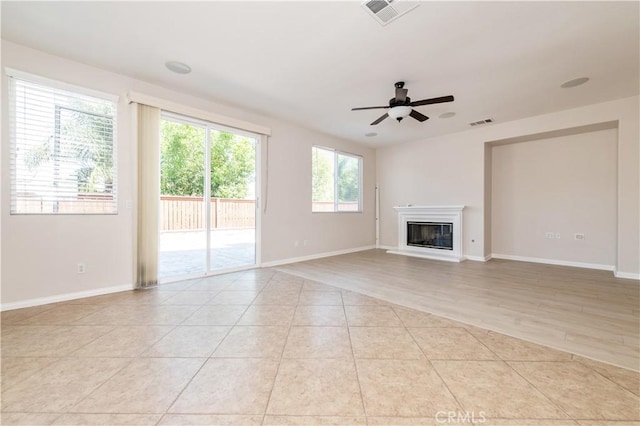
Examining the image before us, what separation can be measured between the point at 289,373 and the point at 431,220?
5.23m

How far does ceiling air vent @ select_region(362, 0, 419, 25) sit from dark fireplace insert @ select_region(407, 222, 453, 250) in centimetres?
458

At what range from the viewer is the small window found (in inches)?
228

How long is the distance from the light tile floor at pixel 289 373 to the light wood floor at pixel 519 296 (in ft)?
0.94

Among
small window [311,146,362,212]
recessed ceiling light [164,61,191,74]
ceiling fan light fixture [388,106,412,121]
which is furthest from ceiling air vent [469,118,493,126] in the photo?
recessed ceiling light [164,61,191,74]

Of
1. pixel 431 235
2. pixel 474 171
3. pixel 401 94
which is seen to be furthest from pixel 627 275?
pixel 401 94

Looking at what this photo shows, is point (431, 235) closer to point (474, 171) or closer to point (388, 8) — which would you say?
point (474, 171)

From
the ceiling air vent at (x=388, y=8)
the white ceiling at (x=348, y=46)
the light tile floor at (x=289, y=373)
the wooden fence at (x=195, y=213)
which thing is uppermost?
the white ceiling at (x=348, y=46)

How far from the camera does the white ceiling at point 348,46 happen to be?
2213 mm

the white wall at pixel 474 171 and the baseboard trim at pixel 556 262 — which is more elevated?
the white wall at pixel 474 171

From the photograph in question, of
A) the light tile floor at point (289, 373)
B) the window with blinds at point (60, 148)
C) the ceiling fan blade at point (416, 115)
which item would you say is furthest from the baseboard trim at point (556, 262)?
the window with blinds at point (60, 148)

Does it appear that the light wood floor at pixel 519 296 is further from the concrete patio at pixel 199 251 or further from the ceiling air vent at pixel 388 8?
the ceiling air vent at pixel 388 8

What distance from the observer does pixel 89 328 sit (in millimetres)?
2232

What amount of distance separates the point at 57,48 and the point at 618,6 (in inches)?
217

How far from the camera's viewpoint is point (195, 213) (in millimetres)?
4004
